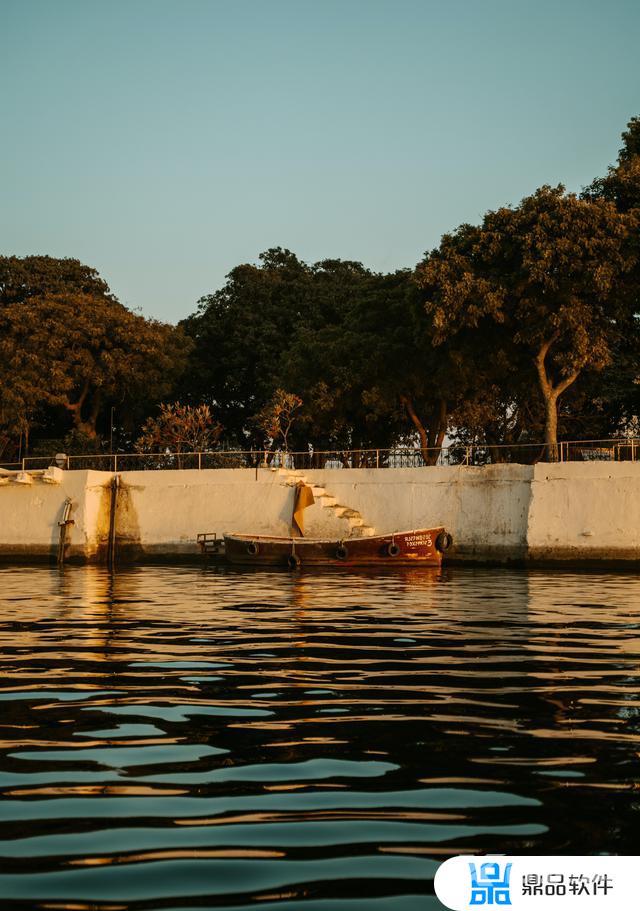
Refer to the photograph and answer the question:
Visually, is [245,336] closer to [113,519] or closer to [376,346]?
[376,346]

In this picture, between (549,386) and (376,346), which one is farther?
(376,346)

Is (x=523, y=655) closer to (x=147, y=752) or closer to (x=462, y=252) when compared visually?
(x=147, y=752)

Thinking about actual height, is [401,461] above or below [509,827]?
above

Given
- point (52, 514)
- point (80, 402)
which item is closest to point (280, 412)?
point (52, 514)

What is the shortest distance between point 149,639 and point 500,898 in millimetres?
10231

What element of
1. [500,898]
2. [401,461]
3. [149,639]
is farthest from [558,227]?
[500,898]

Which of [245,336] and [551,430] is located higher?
[245,336]

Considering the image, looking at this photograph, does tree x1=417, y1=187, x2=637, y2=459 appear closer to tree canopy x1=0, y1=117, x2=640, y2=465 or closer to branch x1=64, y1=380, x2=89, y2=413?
tree canopy x1=0, y1=117, x2=640, y2=465

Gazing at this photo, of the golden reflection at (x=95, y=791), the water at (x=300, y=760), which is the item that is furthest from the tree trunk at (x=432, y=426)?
the golden reflection at (x=95, y=791)

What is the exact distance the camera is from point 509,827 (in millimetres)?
4918

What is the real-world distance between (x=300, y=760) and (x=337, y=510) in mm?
31361

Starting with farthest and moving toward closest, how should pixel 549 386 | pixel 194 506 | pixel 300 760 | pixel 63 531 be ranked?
pixel 194 506, pixel 63 531, pixel 549 386, pixel 300 760
